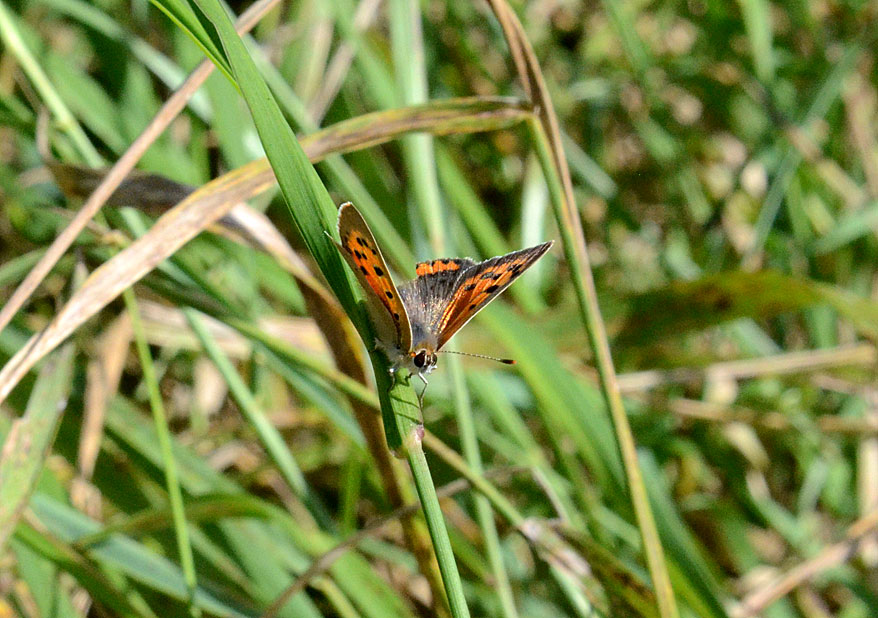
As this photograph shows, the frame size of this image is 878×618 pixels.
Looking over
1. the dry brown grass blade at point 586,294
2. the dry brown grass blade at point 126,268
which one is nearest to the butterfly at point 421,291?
the dry brown grass blade at point 586,294

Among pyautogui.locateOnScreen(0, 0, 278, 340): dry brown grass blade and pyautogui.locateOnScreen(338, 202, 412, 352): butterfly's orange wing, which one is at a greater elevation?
pyautogui.locateOnScreen(0, 0, 278, 340): dry brown grass blade

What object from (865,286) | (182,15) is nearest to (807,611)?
(865,286)

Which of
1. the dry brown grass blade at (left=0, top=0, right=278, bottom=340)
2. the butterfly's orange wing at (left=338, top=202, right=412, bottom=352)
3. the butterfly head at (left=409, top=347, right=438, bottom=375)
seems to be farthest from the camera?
the butterfly head at (left=409, top=347, right=438, bottom=375)

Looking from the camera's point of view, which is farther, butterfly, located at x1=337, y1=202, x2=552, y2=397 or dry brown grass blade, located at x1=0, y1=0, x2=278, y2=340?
dry brown grass blade, located at x1=0, y1=0, x2=278, y2=340

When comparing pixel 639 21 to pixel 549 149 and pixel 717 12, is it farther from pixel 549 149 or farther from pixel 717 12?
pixel 549 149

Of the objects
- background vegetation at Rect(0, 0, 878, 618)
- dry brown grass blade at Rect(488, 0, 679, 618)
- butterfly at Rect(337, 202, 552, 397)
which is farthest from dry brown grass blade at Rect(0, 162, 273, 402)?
dry brown grass blade at Rect(488, 0, 679, 618)

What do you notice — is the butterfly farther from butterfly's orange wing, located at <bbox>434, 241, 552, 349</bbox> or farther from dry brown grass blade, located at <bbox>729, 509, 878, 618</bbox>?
dry brown grass blade, located at <bbox>729, 509, 878, 618</bbox>

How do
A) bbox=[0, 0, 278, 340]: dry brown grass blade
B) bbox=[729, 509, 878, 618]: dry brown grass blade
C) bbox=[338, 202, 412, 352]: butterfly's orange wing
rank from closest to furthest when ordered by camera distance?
bbox=[338, 202, 412, 352]: butterfly's orange wing, bbox=[0, 0, 278, 340]: dry brown grass blade, bbox=[729, 509, 878, 618]: dry brown grass blade
